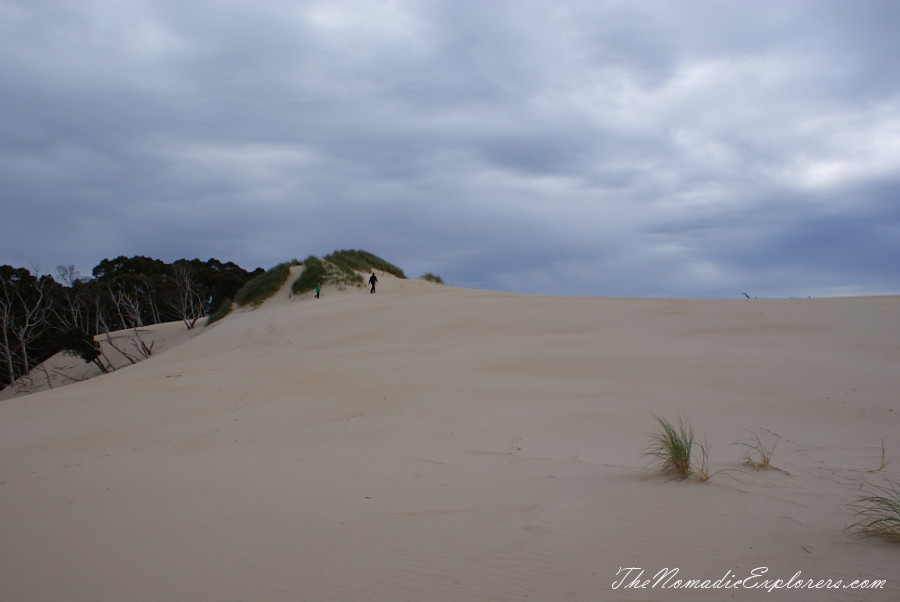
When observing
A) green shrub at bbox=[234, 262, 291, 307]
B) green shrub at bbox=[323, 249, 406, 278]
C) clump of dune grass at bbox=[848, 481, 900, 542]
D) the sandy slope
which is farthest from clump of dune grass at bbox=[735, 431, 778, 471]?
green shrub at bbox=[323, 249, 406, 278]

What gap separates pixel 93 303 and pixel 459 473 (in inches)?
1450

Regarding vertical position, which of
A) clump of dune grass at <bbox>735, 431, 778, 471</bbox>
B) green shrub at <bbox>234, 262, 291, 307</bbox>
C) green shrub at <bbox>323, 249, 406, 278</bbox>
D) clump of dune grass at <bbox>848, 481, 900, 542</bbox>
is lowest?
clump of dune grass at <bbox>735, 431, 778, 471</bbox>

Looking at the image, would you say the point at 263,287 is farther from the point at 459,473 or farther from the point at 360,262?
the point at 459,473

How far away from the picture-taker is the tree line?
92.3ft

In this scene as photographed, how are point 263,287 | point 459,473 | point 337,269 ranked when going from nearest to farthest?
point 459,473 → point 263,287 → point 337,269

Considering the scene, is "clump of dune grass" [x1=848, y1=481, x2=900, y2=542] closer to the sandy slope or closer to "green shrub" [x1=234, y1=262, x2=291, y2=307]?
the sandy slope

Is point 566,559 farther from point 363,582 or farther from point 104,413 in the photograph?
point 104,413

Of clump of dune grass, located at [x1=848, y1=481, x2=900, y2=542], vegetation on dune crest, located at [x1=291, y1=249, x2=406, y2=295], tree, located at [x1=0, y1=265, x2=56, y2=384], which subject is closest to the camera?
clump of dune grass, located at [x1=848, y1=481, x2=900, y2=542]

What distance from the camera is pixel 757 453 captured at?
5184 millimetres

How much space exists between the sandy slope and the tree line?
18.7 meters

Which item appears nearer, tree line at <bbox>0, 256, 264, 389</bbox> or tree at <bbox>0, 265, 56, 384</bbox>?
tree line at <bbox>0, 256, 264, 389</bbox>

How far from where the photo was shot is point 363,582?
283cm

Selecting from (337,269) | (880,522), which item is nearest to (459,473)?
(880,522)

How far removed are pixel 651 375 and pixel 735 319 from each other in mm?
→ 5778
